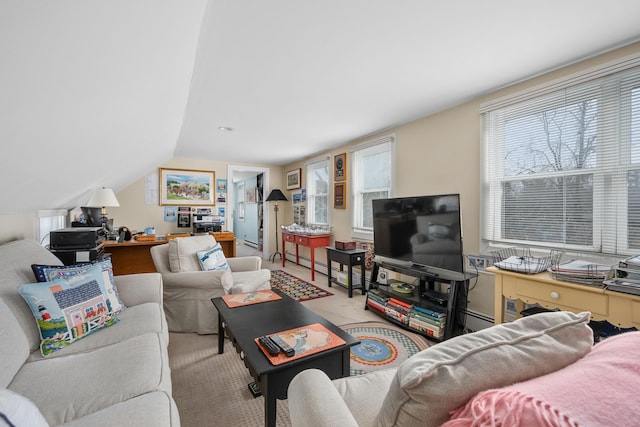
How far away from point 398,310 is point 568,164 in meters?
1.81

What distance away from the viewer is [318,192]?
204 inches

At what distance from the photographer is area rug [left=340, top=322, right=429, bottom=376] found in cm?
206

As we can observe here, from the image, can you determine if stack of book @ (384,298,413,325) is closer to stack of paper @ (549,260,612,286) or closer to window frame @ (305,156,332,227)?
stack of paper @ (549,260,612,286)

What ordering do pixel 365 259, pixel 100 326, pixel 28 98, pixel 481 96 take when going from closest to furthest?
pixel 28 98 → pixel 100 326 → pixel 481 96 → pixel 365 259

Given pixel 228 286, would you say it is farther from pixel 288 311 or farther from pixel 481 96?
pixel 481 96

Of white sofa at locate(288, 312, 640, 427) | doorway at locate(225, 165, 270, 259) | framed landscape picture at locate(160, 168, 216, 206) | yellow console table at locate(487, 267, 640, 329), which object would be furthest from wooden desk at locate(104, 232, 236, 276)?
yellow console table at locate(487, 267, 640, 329)

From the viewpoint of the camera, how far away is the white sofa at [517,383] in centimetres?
47

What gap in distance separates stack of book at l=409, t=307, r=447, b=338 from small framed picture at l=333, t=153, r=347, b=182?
7.86 feet

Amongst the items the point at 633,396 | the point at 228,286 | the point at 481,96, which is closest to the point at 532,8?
the point at 481,96

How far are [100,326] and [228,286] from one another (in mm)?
1064

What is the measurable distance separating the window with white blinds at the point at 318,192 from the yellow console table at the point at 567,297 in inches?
124

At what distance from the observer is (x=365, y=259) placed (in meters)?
3.90

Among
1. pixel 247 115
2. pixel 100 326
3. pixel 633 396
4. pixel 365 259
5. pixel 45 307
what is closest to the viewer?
pixel 633 396

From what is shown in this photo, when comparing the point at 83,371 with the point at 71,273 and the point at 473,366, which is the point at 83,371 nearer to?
the point at 71,273
